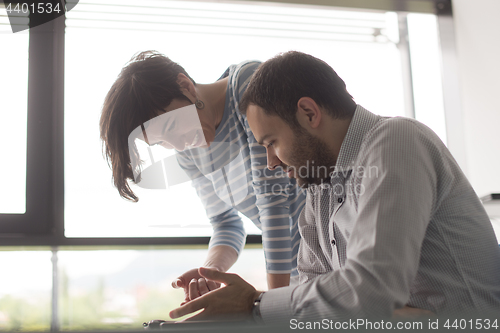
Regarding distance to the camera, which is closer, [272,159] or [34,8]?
[272,159]

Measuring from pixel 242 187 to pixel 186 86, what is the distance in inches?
15.1

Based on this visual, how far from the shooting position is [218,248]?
1332 mm

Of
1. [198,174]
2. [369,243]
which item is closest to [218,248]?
[198,174]

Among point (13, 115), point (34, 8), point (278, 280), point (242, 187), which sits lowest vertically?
point (278, 280)

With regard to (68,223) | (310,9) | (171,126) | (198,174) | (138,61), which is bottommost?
(68,223)

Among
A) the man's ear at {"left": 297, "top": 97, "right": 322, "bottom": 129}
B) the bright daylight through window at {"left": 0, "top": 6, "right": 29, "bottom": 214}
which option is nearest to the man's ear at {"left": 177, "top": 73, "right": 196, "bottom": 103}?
the man's ear at {"left": 297, "top": 97, "right": 322, "bottom": 129}

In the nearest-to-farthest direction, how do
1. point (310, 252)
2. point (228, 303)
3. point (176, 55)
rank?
point (228, 303) < point (310, 252) < point (176, 55)

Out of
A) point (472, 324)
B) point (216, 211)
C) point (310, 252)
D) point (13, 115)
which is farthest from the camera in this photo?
point (13, 115)

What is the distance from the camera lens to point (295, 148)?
94 centimetres

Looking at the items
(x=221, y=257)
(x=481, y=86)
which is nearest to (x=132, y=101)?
(x=221, y=257)

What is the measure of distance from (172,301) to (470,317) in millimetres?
1695

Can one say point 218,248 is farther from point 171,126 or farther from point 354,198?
point 354,198

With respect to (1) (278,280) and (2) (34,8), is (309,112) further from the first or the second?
(2) (34,8)

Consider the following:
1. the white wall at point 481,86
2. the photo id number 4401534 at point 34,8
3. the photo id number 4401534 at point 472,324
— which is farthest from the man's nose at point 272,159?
the photo id number 4401534 at point 34,8
